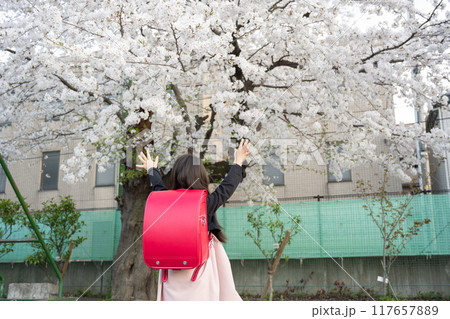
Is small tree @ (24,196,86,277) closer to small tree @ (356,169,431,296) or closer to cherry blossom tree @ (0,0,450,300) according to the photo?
cherry blossom tree @ (0,0,450,300)

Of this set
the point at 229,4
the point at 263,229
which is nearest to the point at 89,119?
the point at 229,4

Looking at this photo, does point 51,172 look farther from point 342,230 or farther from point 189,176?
point 189,176

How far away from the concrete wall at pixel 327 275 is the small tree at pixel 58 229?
3.10 feet

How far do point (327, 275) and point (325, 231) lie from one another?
1001 millimetres

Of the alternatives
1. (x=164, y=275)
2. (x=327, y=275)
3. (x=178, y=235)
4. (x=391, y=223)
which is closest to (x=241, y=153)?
(x=178, y=235)

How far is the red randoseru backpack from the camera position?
2.44 m

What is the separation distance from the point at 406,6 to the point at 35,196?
13029 millimetres

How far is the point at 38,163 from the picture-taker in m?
14.8

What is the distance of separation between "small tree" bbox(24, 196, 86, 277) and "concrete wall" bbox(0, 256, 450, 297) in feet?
A: 3.10

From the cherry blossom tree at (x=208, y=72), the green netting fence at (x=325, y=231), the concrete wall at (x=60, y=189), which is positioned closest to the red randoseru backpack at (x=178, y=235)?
the cherry blossom tree at (x=208, y=72)

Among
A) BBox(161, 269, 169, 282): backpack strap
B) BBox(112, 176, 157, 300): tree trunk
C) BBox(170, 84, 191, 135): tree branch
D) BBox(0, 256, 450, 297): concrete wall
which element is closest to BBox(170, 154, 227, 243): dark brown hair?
BBox(161, 269, 169, 282): backpack strap

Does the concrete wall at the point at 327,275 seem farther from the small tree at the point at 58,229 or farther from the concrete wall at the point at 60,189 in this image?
the concrete wall at the point at 60,189

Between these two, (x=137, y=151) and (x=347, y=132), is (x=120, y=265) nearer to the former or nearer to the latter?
(x=137, y=151)

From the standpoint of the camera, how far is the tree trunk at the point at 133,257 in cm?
776
